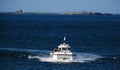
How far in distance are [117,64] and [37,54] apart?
14.7 meters

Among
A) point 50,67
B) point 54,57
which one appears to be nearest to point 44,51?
point 54,57

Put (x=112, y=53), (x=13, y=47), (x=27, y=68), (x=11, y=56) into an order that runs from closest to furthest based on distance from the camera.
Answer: (x=27, y=68) → (x=11, y=56) → (x=112, y=53) → (x=13, y=47)

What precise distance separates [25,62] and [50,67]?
17.2 ft

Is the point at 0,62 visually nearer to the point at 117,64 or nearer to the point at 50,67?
the point at 50,67

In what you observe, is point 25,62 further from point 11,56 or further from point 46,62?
point 11,56

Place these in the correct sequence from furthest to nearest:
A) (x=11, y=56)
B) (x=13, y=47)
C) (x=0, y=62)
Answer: (x=13, y=47), (x=11, y=56), (x=0, y=62)

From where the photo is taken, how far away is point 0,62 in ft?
230

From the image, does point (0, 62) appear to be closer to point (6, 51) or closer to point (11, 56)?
point (11, 56)

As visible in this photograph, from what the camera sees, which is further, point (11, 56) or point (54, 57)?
point (11, 56)

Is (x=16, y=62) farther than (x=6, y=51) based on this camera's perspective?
No

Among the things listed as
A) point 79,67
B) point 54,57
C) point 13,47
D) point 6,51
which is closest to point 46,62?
point 54,57

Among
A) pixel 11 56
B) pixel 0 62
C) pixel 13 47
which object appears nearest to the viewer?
pixel 0 62

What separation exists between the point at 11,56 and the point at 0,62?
8.15 metres

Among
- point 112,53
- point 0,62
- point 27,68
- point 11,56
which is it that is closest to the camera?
point 27,68
